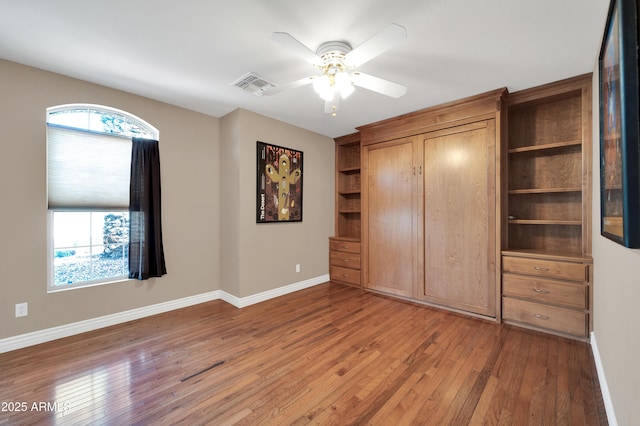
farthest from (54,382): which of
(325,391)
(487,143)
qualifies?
(487,143)

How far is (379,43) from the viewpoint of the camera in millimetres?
1595

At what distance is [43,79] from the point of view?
2.43 metres

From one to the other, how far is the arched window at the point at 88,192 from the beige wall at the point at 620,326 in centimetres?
393

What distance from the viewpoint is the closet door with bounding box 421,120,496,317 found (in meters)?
2.92

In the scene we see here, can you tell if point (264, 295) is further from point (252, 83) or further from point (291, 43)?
point (291, 43)

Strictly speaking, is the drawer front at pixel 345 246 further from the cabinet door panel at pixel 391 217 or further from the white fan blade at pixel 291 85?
the white fan blade at pixel 291 85

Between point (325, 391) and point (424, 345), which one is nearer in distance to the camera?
point (325, 391)

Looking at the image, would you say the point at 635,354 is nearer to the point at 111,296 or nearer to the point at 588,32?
the point at 588,32

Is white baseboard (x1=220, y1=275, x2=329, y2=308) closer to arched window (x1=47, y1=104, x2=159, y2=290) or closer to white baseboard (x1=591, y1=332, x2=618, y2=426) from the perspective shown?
arched window (x1=47, y1=104, x2=159, y2=290)

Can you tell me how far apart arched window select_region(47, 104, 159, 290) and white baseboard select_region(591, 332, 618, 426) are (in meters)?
4.11

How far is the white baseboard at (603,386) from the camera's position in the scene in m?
1.45

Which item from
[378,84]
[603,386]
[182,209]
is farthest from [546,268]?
[182,209]

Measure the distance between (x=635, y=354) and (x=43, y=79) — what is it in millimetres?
4469

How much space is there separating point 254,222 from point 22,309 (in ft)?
7.34
